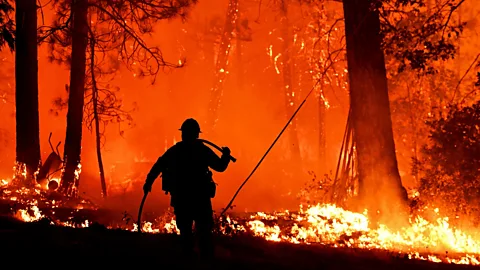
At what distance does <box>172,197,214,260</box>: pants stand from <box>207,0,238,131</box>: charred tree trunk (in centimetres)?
2813

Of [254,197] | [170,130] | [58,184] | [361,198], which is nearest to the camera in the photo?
[361,198]

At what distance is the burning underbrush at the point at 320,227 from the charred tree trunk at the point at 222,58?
22764 millimetres

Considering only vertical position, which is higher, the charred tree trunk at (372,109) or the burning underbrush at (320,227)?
the charred tree trunk at (372,109)

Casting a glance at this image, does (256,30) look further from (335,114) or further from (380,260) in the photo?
(380,260)

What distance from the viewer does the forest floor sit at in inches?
222

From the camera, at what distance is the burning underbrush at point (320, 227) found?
394 inches

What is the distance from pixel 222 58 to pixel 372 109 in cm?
2396

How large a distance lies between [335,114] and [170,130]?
1386 centimetres

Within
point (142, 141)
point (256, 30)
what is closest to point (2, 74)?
point (142, 141)

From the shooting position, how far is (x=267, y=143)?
41906 millimetres

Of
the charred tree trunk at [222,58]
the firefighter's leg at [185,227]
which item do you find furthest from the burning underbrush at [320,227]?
the charred tree trunk at [222,58]

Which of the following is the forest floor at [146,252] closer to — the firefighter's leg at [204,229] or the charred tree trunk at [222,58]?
the firefighter's leg at [204,229]

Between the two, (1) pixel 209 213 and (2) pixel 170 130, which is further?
(2) pixel 170 130

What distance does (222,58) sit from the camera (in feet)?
113
